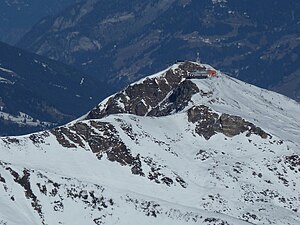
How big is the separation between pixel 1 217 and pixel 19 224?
10.2ft

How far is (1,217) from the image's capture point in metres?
199

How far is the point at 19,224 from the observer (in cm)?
19988
